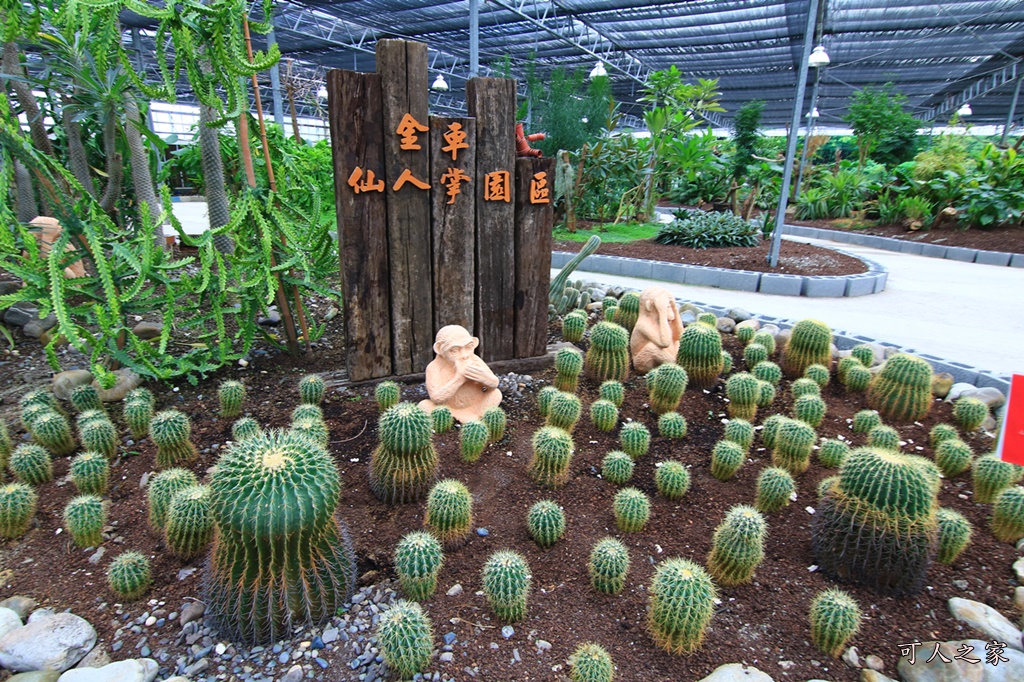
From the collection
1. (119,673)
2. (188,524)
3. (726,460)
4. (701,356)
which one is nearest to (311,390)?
(188,524)

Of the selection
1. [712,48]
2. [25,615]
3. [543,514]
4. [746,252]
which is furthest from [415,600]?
[712,48]

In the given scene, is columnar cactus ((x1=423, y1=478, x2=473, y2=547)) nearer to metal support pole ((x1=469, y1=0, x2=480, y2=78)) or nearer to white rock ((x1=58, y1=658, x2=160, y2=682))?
white rock ((x1=58, y1=658, x2=160, y2=682))

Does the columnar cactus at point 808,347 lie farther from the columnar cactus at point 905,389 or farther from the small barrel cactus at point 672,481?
the small barrel cactus at point 672,481

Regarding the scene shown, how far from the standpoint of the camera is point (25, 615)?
210 centimetres

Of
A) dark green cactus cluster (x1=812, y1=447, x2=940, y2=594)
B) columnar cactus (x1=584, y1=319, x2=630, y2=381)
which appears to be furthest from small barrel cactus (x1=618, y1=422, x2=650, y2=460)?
dark green cactus cluster (x1=812, y1=447, x2=940, y2=594)

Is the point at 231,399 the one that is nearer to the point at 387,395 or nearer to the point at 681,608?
the point at 387,395

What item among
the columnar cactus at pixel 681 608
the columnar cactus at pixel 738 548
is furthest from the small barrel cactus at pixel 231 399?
the columnar cactus at pixel 738 548

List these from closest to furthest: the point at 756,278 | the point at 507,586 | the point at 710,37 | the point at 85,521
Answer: the point at 507,586 < the point at 85,521 < the point at 756,278 < the point at 710,37

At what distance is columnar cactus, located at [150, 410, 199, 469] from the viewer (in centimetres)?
289

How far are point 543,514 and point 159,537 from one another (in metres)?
1.61

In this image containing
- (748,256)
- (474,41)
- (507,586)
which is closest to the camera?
(507,586)

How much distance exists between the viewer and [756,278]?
7.37 meters

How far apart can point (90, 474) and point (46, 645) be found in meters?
0.95

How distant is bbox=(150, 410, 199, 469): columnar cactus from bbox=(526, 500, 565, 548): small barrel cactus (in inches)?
70.9
